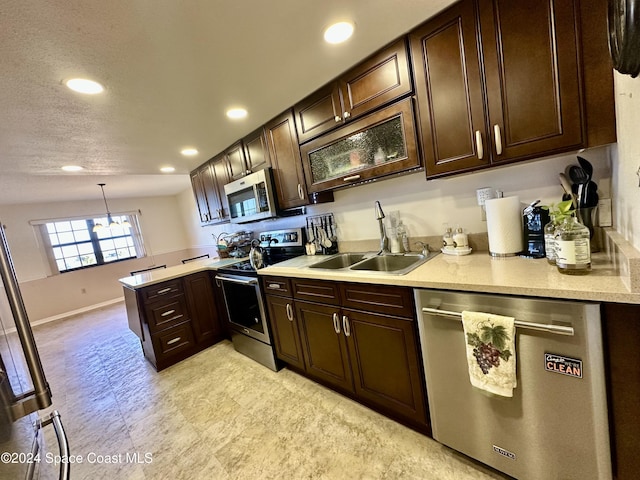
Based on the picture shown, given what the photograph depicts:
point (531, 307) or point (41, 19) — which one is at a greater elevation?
point (41, 19)

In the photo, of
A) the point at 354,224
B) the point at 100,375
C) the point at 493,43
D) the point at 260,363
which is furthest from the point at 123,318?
the point at 493,43

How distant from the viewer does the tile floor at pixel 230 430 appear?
140 centimetres

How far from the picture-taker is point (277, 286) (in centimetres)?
210

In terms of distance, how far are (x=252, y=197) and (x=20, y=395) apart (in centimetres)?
203

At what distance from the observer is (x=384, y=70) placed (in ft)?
4.95

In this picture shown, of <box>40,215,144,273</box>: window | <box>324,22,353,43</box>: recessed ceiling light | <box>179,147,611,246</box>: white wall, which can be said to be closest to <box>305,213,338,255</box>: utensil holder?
<box>179,147,611,246</box>: white wall

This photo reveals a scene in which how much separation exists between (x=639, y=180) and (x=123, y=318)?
6.44 meters

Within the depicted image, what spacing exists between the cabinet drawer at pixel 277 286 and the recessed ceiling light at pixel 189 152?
166 centimetres

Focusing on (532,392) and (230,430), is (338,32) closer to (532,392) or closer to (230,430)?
(532,392)

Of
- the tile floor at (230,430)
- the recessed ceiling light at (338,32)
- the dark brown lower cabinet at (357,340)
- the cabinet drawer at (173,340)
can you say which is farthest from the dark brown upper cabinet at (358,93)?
the cabinet drawer at (173,340)

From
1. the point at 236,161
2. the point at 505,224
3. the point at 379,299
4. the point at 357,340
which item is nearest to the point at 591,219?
the point at 505,224

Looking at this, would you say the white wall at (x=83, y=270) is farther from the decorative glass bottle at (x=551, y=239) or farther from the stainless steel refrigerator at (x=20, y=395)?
the decorative glass bottle at (x=551, y=239)

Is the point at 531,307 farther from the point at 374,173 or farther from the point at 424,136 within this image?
the point at 374,173

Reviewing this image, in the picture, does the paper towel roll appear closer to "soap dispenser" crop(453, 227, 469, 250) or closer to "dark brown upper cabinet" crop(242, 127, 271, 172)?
"soap dispenser" crop(453, 227, 469, 250)
